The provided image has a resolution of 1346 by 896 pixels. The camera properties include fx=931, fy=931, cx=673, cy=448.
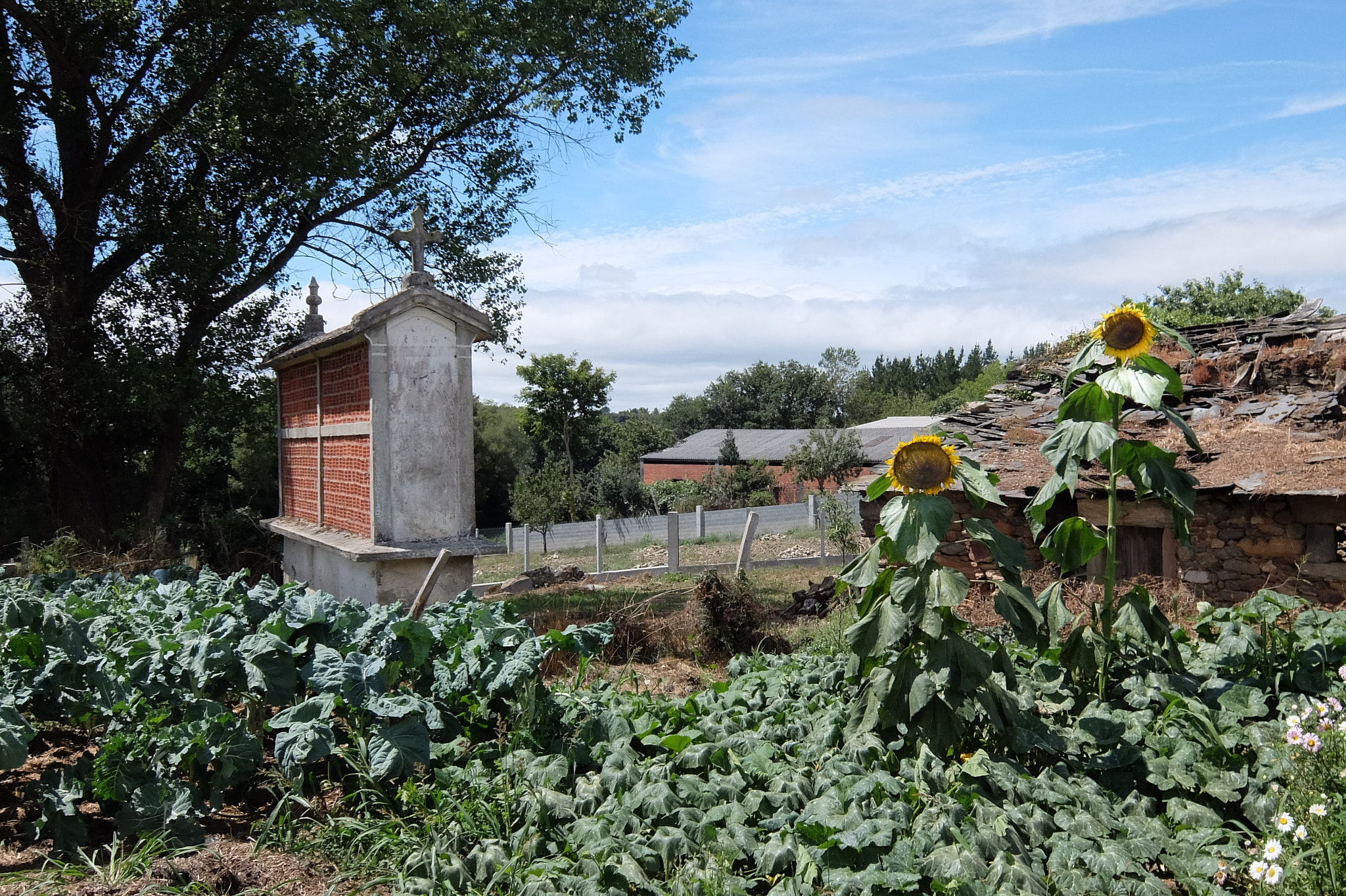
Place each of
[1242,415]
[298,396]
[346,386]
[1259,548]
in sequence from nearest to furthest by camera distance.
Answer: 1. [1259,548]
2. [346,386]
3. [1242,415]
4. [298,396]

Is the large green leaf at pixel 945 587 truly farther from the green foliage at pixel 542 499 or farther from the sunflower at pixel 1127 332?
the green foliage at pixel 542 499

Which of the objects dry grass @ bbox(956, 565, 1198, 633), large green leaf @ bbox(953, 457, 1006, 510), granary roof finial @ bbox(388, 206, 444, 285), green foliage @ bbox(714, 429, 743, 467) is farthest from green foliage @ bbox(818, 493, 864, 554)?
green foliage @ bbox(714, 429, 743, 467)

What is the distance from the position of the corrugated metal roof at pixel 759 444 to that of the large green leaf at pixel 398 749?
31859 millimetres

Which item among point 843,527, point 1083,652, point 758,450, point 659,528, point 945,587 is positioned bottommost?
point 659,528

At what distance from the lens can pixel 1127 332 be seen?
414 cm

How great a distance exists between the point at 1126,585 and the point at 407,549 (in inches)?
233

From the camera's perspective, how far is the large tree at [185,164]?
1123 centimetres

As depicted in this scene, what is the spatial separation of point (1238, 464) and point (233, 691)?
786cm

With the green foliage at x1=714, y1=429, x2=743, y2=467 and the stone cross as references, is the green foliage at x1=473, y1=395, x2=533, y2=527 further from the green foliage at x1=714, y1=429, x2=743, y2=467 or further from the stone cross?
the stone cross

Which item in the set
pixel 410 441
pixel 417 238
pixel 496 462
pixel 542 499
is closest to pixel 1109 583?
pixel 410 441

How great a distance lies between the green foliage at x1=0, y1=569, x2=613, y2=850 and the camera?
3695mm

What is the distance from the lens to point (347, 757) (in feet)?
12.5

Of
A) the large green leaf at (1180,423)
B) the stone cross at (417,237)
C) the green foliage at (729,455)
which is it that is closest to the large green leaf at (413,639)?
the large green leaf at (1180,423)

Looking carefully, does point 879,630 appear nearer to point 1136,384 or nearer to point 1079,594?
point 1136,384
